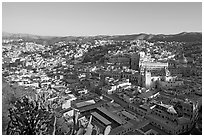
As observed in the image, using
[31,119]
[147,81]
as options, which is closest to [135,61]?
[147,81]

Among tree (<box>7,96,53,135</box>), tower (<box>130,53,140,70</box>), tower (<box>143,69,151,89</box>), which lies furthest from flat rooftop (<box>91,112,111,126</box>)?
tower (<box>130,53,140,70</box>)

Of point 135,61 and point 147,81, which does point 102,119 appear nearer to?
point 147,81

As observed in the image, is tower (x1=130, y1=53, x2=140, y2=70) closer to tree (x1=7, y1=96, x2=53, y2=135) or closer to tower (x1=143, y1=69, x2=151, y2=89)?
tower (x1=143, y1=69, x2=151, y2=89)

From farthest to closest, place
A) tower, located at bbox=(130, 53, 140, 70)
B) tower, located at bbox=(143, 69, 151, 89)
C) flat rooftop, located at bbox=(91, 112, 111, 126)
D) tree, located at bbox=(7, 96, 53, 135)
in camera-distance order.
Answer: tower, located at bbox=(130, 53, 140, 70) < tower, located at bbox=(143, 69, 151, 89) < flat rooftop, located at bbox=(91, 112, 111, 126) < tree, located at bbox=(7, 96, 53, 135)

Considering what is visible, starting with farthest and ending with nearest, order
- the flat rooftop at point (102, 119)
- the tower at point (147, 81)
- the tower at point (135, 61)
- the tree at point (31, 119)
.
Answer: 1. the tower at point (135, 61)
2. the tower at point (147, 81)
3. the flat rooftop at point (102, 119)
4. the tree at point (31, 119)

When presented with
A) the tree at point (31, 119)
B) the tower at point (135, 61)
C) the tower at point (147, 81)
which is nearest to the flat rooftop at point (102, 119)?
the tree at point (31, 119)

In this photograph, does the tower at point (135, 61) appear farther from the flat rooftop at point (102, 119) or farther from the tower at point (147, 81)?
the flat rooftop at point (102, 119)

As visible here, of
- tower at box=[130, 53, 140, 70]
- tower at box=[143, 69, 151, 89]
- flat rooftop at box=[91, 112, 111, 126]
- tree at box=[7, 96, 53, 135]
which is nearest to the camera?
tree at box=[7, 96, 53, 135]

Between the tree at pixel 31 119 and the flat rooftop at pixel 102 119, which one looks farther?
the flat rooftop at pixel 102 119

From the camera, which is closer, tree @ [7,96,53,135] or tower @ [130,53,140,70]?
tree @ [7,96,53,135]

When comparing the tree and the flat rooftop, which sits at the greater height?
the tree

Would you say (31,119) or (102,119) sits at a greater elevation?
(31,119)
